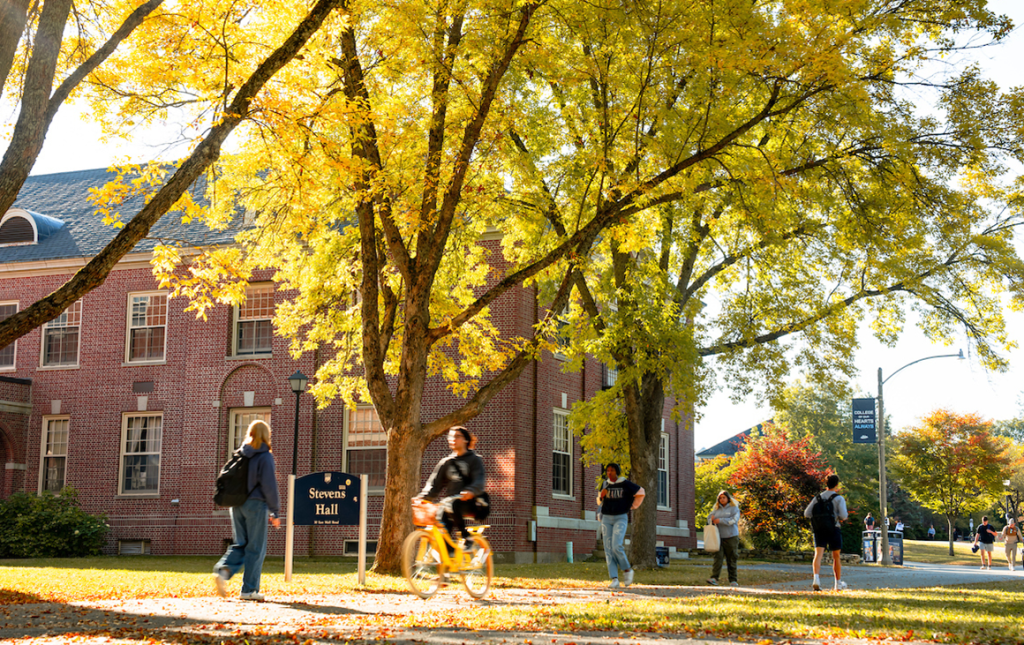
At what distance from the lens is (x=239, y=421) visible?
28453 millimetres

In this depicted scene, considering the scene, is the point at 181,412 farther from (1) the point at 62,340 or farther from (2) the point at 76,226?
(2) the point at 76,226

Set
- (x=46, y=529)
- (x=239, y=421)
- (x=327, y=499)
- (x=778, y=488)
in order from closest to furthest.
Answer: (x=327, y=499), (x=46, y=529), (x=239, y=421), (x=778, y=488)

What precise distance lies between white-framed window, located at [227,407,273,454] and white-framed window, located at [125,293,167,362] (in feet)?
10.1

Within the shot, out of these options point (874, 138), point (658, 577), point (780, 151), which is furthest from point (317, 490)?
point (874, 138)

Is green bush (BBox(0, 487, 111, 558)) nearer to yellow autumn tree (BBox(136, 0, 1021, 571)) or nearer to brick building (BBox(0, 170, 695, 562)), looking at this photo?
brick building (BBox(0, 170, 695, 562))

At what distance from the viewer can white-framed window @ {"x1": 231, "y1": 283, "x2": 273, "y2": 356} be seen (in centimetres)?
2841

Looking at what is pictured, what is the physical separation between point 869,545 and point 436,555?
26.5 m

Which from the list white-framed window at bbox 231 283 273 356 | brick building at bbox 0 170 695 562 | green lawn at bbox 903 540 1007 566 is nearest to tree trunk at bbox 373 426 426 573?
brick building at bbox 0 170 695 562

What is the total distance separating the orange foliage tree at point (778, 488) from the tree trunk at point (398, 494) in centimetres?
1883

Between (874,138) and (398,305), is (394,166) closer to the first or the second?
(398,305)

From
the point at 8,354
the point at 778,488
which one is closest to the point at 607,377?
the point at 778,488

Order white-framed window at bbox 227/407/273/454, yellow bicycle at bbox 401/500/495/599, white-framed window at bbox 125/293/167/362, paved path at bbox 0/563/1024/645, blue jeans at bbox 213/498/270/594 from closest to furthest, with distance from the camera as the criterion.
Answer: paved path at bbox 0/563/1024/645, blue jeans at bbox 213/498/270/594, yellow bicycle at bbox 401/500/495/599, white-framed window at bbox 227/407/273/454, white-framed window at bbox 125/293/167/362

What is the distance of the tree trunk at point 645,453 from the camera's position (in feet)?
70.7

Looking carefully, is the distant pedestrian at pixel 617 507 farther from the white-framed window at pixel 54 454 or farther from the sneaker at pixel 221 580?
the white-framed window at pixel 54 454
